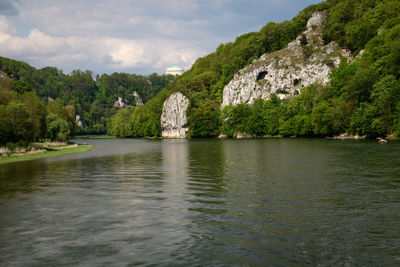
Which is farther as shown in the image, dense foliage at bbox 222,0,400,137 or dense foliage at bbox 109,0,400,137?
dense foliage at bbox 109,0,400,137

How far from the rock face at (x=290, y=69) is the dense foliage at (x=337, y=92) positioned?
6545 mm

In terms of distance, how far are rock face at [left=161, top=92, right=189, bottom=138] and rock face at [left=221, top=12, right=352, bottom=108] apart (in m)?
23.8

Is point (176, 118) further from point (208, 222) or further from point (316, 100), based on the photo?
point (208, 222)

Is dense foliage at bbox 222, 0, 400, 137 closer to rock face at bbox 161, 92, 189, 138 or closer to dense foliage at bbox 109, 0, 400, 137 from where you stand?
dense foliage at bbox 109, 0, 400, 137

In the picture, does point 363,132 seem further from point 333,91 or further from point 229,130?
point 229,130

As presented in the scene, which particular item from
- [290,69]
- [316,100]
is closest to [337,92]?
[316,100]

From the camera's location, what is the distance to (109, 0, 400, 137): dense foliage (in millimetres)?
86375

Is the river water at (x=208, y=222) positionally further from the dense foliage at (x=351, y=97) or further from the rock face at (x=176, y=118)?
the rock face at (x=176, y=118)

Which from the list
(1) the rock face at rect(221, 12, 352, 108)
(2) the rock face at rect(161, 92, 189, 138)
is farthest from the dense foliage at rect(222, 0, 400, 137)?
(2) the rock face at rect(161, 92, 189, 138)

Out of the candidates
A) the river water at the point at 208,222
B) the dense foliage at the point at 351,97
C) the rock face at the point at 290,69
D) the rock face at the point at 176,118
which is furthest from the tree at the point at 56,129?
the rock face at the point at 290,69

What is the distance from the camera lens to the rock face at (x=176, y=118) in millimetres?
188250

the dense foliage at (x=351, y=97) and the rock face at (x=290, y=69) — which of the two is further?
the rock face at (x=290, y=69)

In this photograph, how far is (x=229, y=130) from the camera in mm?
157125

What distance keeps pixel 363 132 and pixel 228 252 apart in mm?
88774
